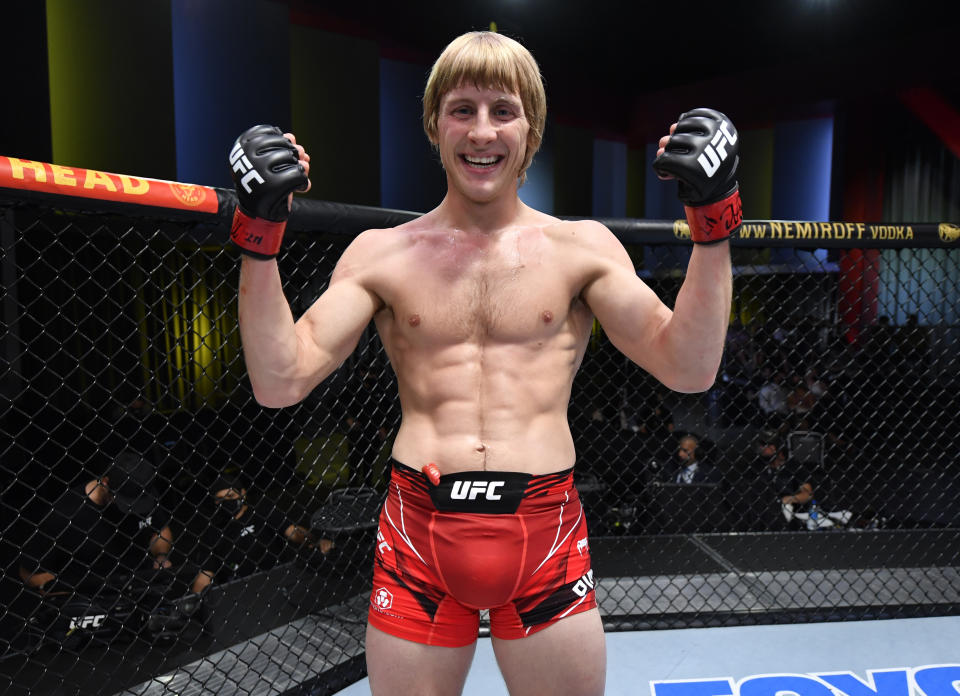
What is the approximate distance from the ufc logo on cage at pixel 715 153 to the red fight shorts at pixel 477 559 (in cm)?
58

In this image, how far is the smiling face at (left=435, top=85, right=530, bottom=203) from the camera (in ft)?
3.87

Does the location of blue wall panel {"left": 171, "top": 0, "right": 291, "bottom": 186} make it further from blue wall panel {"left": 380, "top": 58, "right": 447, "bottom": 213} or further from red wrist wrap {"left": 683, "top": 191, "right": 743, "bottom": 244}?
red wrist wrap {"left": 683, "top": 191, "right": 743, "bottom": 244}

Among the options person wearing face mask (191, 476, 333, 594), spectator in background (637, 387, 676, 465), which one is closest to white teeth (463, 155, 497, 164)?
person wearing face mask (191, 476, 333, 594)

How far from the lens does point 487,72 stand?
3.83 ft

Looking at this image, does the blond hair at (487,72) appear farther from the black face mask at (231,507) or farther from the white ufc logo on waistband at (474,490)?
the black face mask at (231,507)

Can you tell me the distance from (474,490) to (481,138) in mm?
598

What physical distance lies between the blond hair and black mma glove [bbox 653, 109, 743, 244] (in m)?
0.28

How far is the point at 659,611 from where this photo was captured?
2537mm

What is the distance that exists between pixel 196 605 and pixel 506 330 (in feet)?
7.36

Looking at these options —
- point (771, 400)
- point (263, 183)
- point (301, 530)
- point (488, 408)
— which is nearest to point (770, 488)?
point (301, 530)

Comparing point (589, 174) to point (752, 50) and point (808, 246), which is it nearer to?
point (752, 50)

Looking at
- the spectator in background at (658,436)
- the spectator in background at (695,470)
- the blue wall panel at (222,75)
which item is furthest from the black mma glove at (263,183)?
the blue wall panel at (222,75)

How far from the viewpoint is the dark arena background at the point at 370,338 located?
2.33m

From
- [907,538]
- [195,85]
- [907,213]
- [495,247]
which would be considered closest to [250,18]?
[195,85]
